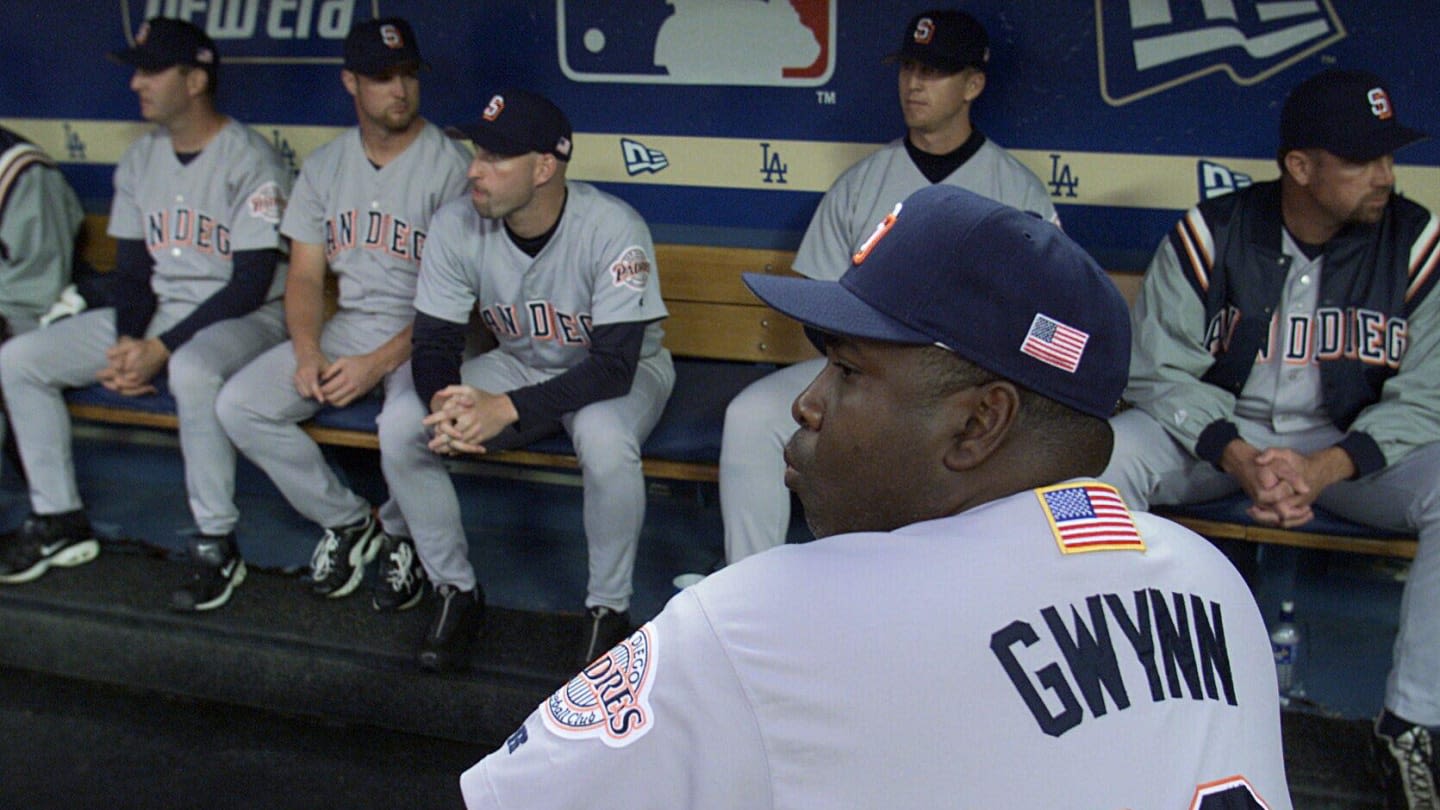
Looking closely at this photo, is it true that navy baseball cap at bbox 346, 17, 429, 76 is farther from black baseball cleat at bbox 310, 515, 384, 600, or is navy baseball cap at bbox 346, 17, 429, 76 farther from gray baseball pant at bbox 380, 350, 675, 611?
black baseball cleat at bbox 310, 515, 384, 600

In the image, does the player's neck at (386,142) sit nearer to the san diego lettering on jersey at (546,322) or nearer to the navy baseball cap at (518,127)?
the navy baseball cap at (518,127)

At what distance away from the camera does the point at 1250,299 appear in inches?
→ 107

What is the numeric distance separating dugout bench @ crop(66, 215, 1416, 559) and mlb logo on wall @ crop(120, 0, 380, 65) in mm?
1046

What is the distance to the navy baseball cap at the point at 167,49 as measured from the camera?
3.54m

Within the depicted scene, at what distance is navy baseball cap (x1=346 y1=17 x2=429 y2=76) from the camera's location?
3.26 m

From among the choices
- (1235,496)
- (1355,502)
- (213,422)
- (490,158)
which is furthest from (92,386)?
(1355,502)

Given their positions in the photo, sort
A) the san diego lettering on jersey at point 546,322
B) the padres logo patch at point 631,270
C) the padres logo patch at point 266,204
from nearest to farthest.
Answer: the padres logo patch at point 631,270
the san diego lettering on jersey at point 546,322
the padres logo patch at point 266,204

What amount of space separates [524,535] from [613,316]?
92 cm

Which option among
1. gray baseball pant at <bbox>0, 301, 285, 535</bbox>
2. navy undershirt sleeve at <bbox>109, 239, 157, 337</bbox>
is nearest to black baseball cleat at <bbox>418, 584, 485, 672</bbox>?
gray baseball pant at <bbox>0, 301, 285, 535</bbox>

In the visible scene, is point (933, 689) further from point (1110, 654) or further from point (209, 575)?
point (209, 575)

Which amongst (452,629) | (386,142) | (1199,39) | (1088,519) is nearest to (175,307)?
(386,142)

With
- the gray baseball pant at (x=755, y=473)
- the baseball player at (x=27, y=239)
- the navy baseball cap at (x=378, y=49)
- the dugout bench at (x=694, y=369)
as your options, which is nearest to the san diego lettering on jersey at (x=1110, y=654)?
the gray baseball pant at (x=755, y=473)

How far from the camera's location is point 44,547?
3477mm

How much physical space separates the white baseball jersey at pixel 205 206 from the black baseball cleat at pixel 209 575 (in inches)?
27.0
